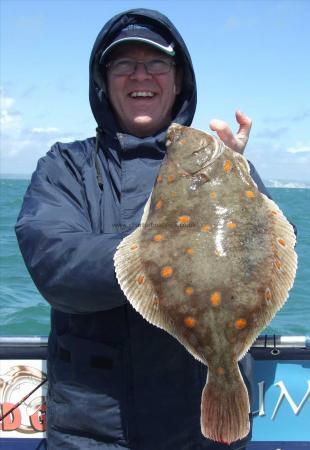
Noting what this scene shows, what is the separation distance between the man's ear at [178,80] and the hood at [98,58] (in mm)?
31

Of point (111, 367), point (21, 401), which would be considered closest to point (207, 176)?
point (111, 367)

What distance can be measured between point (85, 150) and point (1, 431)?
2.23m

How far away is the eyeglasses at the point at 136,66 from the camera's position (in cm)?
298

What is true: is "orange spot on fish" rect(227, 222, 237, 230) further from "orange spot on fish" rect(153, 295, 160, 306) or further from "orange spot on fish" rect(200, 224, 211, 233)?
"orange spot on fish" rect(153, 295, 160, 306)

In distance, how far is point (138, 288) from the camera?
2.27 m

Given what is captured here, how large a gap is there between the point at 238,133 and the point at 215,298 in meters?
1.07

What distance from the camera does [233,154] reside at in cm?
256

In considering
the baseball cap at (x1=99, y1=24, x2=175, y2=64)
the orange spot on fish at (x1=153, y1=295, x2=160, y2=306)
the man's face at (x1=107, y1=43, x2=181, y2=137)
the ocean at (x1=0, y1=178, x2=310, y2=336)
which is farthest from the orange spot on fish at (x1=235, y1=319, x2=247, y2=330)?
the ocean at (x1=0, y1=178, x2=310, y2=336)

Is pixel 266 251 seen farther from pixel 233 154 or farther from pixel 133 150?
pixel 133 150

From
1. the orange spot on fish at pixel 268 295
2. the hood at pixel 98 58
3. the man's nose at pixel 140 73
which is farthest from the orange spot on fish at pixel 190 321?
the man's nose at pixel 140 73

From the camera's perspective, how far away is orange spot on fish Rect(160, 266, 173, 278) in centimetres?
224

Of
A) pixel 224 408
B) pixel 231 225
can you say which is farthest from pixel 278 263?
pixel 224 408

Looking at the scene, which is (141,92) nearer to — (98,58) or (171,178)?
(98,58)

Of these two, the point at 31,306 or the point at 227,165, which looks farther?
the point at 31,306
